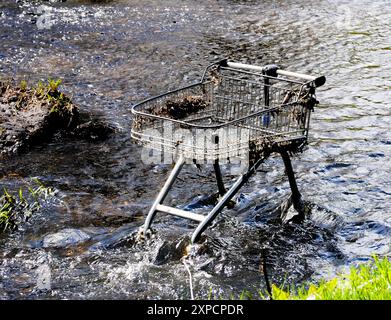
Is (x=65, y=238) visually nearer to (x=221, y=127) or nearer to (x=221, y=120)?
(x=221, y=120)

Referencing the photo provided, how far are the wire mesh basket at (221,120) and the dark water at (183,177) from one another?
110 cm

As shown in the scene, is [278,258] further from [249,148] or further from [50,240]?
[50,240]

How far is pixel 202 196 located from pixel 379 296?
3837 millimetres

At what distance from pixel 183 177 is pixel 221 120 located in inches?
60.9

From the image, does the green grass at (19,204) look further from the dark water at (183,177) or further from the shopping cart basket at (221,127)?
the shopping cart basket at (221,127)

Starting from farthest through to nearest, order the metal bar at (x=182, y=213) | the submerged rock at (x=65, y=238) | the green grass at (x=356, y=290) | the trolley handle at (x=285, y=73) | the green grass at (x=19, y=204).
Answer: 1. the green grass at (x=19, y=204)
2. the submerged rock at (x=65, y=238)
3. the trolley handle at (x=285, y=73)
4. the metal bar at (x=182, y=213)
5. the green grass at (x=356, y=290)

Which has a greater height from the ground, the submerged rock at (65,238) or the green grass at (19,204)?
the green grass at (19,204)

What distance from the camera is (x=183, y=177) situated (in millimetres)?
9156

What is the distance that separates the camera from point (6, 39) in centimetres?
1583

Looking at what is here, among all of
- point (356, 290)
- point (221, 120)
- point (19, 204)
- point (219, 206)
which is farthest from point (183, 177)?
point (356, 290)

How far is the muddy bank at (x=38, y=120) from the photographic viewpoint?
32.7ft

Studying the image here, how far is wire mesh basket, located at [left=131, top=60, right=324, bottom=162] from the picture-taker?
6.64 m

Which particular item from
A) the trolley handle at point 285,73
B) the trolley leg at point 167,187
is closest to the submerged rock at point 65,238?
the trolley leg at point 167,187

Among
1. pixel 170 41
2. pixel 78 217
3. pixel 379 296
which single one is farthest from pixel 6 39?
pixel 379 296
